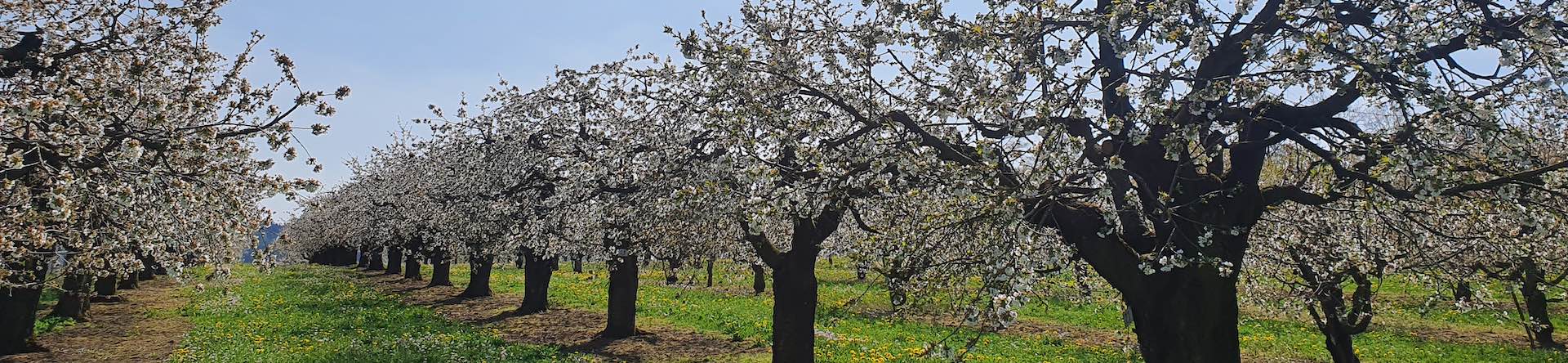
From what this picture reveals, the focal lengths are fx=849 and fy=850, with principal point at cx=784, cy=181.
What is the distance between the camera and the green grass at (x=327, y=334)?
676 inches

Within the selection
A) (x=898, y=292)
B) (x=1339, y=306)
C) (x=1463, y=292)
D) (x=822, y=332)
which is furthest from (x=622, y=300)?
(x=1463, y=292)

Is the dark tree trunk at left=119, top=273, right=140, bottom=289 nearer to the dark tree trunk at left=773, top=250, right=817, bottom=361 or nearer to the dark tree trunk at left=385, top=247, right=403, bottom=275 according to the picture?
the dark tree trunk at left=385, top=247, right=403, bottom=275

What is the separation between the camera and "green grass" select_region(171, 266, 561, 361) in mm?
17172

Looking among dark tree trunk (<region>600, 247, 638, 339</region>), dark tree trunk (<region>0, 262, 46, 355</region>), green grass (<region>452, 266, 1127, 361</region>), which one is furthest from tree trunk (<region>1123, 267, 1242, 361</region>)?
dark tree trunk (<region>0, 262, 46, 355</region>)

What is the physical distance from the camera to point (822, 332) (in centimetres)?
2145

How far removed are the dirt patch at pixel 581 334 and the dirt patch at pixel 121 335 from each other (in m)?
7.35

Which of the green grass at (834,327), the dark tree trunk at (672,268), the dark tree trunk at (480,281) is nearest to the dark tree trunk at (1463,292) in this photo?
the green grass at (834,327)

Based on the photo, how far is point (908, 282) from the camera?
29.8 feet

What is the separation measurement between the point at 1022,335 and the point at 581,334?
12.0 m

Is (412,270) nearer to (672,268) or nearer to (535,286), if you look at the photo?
(535,286)

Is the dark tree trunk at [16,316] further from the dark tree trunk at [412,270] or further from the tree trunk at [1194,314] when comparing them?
the dark tree trunk at [412,270]

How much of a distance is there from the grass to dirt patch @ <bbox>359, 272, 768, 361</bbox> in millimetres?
1061

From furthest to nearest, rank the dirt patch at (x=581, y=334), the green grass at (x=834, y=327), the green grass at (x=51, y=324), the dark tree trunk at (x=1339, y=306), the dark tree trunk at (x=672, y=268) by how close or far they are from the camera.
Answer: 1. the green grass at (x=51, y=324)
2. the dirt patch at (x=581, y=334)
3. the green grass at (x=834, y=327)
4. the dark tree trunk at (x=672, y=268)
5. the dark tree trunk at (x=1339, y=306)

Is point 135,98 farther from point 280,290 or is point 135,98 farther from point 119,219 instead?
point 280,290
